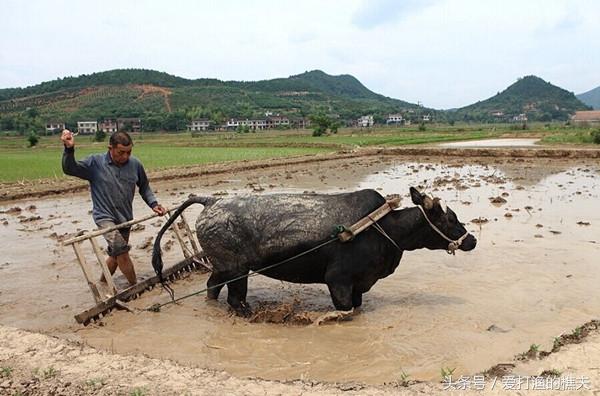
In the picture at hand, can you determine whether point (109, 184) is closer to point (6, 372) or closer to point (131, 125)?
point (6, 372)

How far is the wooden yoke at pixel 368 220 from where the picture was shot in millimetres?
5320

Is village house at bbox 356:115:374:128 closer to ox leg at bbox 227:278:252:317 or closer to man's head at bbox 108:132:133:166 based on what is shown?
man's head at bbox 108:132:133:166

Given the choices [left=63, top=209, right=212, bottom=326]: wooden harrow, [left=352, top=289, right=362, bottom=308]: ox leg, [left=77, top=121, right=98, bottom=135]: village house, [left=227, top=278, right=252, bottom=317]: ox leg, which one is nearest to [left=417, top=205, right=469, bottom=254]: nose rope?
[left=352, top=289, right=362, bottom=308]: ox leg

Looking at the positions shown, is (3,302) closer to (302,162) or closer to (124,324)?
(124,324)

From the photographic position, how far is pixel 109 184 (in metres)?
6.07

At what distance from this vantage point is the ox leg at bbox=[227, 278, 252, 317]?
5.82 meters

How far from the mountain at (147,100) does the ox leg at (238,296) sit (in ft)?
303

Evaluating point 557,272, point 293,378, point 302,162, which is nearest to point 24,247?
point 293,378

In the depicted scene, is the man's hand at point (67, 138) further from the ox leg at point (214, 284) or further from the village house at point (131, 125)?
the village house at point (131, 125)

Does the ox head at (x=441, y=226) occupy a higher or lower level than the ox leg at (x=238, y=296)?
higher

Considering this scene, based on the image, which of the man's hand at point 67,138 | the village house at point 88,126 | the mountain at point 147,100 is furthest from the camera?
the mountain at point 147,100

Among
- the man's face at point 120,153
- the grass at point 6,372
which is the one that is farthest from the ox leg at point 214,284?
the grass at point 6,372

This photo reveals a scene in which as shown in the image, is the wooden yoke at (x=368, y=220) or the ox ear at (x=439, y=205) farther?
the ox ear at (x=439, y=205)

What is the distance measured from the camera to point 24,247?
9.38m
